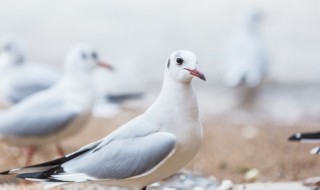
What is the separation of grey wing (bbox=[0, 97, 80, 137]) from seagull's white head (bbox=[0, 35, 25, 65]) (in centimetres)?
183

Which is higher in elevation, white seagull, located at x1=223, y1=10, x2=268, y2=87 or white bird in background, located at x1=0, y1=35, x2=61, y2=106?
white seagull, located at x1=223, y1=10, x2=268, y2=87

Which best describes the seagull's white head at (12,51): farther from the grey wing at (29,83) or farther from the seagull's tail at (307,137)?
the seagull's tail at (307,137)

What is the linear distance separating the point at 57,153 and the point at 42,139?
0.32 meters

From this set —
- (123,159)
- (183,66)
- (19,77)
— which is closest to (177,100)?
(183,66)

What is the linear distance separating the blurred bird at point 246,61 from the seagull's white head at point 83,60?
2.22 metres

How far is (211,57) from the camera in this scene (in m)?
9.37

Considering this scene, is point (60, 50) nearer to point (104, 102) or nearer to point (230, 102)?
point (230, 102)

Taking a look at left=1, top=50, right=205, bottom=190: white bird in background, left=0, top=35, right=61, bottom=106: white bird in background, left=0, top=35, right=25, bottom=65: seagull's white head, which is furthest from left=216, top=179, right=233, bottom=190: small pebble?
left=0, top=35, right=25, bottom=65: seagull's white head

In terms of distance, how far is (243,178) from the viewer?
14.0ft

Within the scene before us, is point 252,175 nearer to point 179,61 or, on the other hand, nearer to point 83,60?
point 83,60

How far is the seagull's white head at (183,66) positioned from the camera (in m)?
2.88

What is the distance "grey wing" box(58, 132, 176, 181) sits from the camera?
287 cm

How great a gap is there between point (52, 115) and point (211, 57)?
5186mm

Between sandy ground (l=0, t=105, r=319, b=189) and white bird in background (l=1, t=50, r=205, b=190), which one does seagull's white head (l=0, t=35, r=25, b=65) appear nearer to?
sandy ground (l=0, t=105, r=319, b=189)
